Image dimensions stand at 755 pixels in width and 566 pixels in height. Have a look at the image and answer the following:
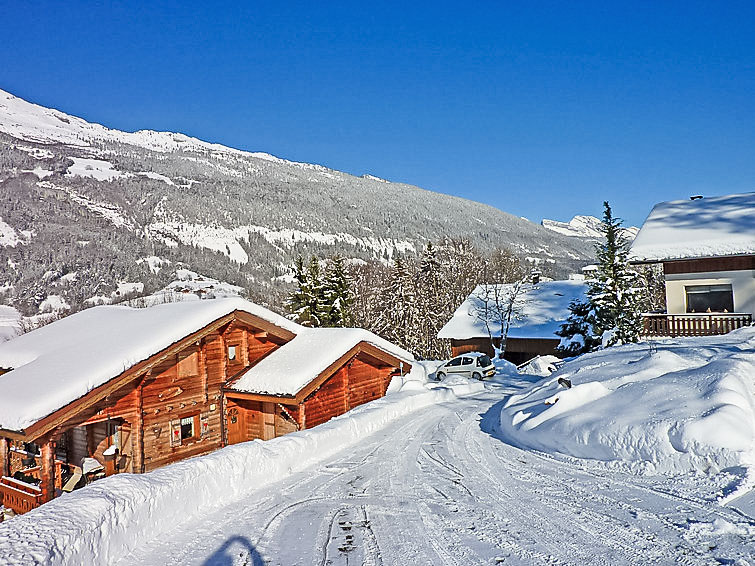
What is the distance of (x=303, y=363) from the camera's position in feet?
59.2

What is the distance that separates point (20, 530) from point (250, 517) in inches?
122

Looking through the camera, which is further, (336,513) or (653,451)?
(653,451)

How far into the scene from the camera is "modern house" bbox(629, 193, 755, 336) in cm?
1978

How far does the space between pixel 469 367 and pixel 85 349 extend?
18.9m

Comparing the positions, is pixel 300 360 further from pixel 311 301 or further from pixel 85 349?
pixel 311 301

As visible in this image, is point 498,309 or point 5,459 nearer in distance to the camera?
point 5,459

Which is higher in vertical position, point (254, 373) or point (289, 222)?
point (289, 222)

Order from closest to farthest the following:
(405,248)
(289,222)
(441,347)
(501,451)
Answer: (501,451) → (441,347) → (405,248) → (289,222)

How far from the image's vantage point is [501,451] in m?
11.4

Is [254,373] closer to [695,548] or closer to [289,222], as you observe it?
[695,548]

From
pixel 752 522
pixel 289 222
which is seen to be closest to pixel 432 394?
pixel 752 522

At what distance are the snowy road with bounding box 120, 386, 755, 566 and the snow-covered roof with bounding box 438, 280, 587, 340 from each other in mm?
26038

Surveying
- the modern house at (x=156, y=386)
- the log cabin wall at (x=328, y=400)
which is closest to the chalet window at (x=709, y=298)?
the modern house at (x=156, y=386)

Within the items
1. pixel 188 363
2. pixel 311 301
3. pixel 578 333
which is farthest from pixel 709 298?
pixel 311 301
